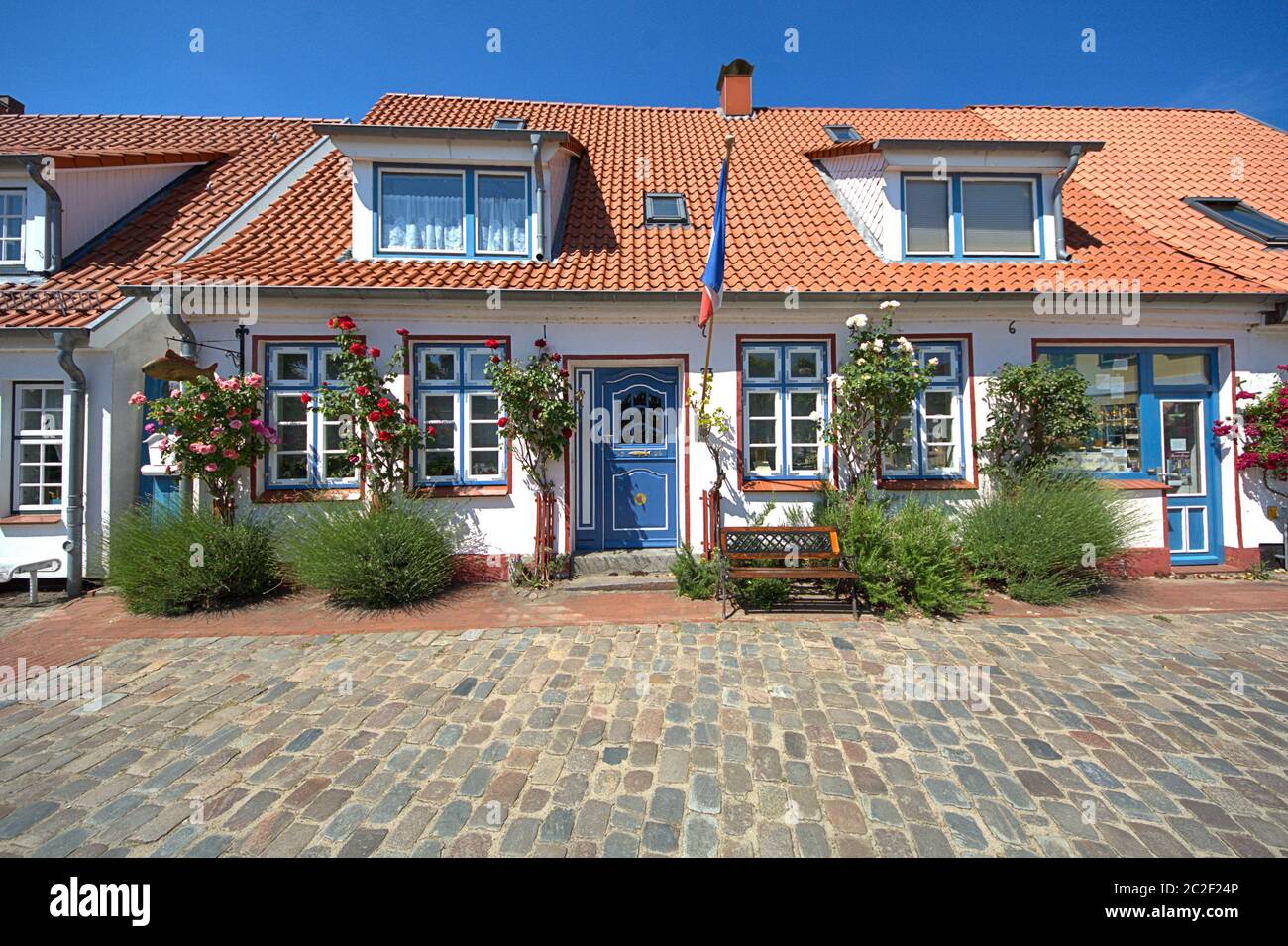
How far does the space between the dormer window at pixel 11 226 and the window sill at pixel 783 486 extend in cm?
1087

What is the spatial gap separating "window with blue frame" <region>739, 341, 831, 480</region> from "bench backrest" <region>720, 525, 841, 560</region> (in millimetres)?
1287

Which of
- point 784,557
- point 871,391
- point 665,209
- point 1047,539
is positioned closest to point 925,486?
point 1047,539

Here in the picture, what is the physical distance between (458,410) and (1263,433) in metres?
10.4

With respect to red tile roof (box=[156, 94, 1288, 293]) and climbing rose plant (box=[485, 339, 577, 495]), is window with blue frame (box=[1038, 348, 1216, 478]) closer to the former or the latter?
red tile roof (box=[156, 94, 1288, 293])

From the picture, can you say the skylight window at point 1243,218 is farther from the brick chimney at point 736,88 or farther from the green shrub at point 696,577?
the green shrub at point 696,577

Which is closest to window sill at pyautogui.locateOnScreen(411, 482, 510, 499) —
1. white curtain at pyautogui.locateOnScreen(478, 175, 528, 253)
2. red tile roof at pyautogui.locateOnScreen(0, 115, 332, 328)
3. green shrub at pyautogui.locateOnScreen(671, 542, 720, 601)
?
green shrub at pyautogui.locateOnScreen(671, 542, 720, 601)

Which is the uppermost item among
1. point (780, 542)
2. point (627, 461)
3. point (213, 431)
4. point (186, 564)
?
point (213, 431)

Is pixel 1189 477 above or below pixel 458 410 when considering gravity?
below

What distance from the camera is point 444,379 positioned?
260 inches

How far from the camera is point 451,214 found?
23.6 ft

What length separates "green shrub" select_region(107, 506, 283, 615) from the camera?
17.5 ft
